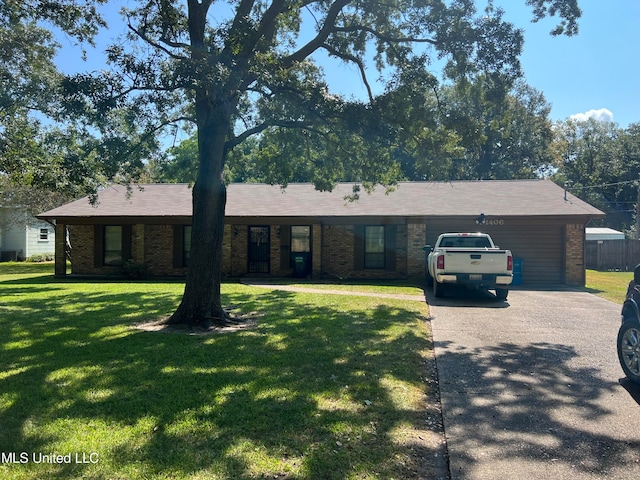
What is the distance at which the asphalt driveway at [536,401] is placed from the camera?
11.2 feet

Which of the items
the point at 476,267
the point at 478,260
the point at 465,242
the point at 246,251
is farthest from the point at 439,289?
the point at 246,251

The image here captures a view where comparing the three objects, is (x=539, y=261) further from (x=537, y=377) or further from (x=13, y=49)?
(x=13, y=49)

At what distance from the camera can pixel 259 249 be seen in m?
19.3

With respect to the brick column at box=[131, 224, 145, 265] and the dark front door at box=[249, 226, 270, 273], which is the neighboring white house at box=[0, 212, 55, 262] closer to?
the brick column at box=[131, 224, 145, 265]

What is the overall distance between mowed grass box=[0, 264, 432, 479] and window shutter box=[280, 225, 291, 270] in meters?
9.86

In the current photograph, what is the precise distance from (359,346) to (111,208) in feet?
54.4

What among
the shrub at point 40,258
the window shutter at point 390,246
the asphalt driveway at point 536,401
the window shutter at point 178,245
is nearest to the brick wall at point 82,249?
the window shutter at point 178,245

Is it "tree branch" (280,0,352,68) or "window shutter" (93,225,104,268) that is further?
"window shutter" (93,225,104,268)

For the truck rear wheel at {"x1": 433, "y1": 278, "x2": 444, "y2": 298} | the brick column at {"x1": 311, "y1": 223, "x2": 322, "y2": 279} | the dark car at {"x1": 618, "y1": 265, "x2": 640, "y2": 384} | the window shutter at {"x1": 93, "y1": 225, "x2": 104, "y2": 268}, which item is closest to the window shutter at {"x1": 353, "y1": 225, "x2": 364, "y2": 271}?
the brick column at {"x1": 311, "y1": 223, "x2": 322, "y2": 279}

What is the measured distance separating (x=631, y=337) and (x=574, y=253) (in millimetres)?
12920

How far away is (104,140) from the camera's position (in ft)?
31.8

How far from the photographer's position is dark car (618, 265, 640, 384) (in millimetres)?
5137

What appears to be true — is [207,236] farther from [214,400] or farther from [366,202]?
[366,202]

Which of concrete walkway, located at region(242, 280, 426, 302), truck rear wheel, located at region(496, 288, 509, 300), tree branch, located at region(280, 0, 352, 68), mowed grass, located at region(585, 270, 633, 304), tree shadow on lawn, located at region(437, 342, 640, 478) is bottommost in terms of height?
tree shadow on lawn, located at region(437, 342, 640, 478)
